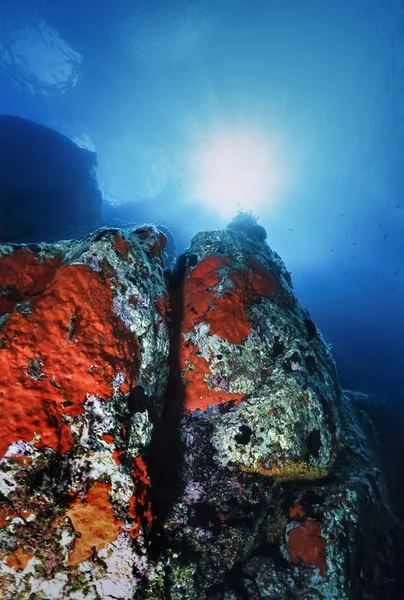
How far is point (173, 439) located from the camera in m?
5.02

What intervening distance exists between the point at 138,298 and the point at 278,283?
4.01 meters

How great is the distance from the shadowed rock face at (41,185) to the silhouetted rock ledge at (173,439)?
900 cm

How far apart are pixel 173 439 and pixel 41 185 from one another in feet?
54.5

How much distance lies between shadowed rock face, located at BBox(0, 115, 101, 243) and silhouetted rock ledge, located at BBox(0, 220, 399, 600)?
354 inches

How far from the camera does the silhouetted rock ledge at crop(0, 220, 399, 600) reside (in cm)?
291

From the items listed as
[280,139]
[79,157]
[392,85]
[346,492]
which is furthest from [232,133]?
[346,492]

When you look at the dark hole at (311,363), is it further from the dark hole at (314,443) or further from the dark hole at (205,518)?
the dark hole at (205,518)

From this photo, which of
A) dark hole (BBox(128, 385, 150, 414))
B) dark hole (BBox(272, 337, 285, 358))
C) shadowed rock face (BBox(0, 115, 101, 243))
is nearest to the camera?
dark hole (BBox(128, 385, 150, 414))

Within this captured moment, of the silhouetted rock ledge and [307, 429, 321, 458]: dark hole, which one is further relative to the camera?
[307, 429, 321, 458]: dark hole

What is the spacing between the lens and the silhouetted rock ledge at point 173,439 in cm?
291

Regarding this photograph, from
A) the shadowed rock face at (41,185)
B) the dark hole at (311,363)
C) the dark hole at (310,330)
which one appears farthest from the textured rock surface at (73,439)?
the shadowed rock face at (41,185)

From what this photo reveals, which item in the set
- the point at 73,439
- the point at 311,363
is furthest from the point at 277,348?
the point at 73,439

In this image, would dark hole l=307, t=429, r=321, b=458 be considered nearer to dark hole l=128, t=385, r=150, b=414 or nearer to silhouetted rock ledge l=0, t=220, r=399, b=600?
silhouetted rock ledge l=0, t=220, r=399, b=600

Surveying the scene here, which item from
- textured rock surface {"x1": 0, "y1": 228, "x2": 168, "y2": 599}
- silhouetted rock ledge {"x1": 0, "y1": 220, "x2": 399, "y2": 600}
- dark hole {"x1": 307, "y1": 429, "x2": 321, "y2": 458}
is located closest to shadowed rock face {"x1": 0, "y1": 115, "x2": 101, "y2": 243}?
silhouetted rock ledge {"x1": 0, "y1": 220, "x2": 399, "y2": 600}
